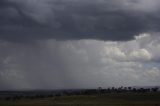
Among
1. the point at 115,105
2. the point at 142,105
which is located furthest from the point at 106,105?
the point at 142,105

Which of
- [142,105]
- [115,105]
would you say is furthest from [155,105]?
[115,105]

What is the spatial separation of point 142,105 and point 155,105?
197 inches

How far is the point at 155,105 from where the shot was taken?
424ft

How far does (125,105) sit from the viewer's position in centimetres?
13012

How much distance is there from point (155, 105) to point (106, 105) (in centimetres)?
1901

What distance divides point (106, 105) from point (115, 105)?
3.74m

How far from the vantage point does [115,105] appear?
5167 inches

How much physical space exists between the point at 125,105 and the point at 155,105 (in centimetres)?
1152

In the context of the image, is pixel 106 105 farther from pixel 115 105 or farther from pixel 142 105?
pixel 142 105

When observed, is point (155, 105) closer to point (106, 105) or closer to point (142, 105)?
point (142, 105)

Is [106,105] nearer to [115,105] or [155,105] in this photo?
[115,105]

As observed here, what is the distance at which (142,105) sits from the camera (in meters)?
131

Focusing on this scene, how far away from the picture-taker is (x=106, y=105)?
133 m

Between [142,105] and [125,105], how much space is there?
680cm
